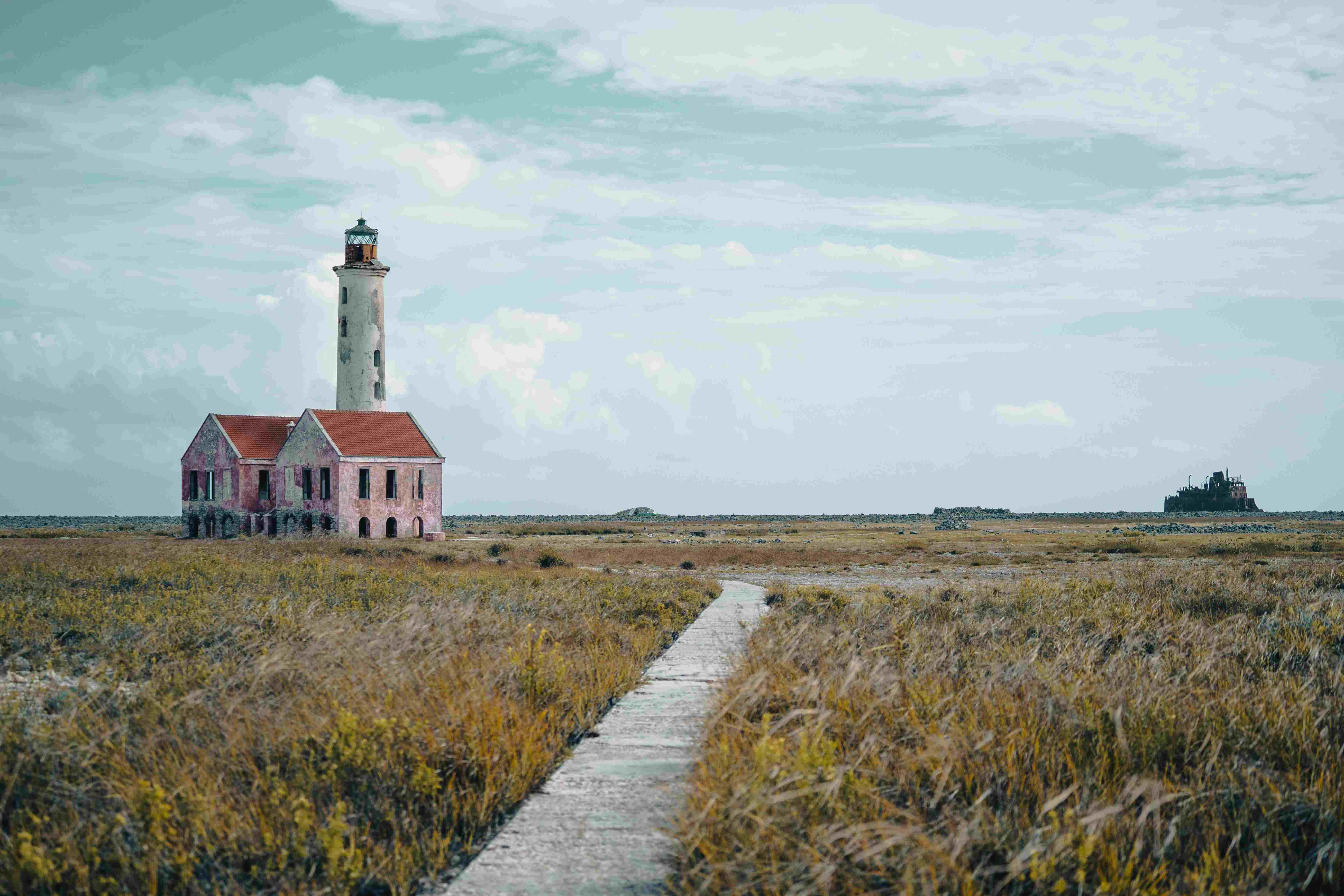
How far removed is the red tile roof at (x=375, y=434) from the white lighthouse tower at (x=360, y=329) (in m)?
2.65

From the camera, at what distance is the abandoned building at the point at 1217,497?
140250mm

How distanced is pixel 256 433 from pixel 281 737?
4694cm

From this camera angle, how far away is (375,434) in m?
47.5

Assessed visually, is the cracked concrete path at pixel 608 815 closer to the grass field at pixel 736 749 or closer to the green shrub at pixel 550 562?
the grass field at pixel 736 749

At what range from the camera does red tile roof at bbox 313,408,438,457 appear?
1812 inches

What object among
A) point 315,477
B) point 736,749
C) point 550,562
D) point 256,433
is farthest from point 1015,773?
point 256,433

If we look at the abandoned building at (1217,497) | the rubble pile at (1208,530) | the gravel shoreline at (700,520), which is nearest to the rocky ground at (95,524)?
the gravel shoreline at (700,520)

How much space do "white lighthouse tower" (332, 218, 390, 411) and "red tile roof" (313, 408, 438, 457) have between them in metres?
2.65

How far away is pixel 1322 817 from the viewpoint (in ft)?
17.9

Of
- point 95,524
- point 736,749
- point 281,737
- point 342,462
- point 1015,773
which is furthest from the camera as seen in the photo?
point 95,524

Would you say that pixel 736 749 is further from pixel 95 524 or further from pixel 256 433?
pixel 95 524

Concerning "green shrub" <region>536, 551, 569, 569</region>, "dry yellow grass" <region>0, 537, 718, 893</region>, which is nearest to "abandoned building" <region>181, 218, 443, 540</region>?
"green shrub" <region>536, 551, 569, 569</region>

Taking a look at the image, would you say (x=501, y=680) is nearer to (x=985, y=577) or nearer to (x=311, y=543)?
(x=985, y=577)

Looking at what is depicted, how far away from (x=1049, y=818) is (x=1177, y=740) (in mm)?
1709
